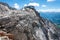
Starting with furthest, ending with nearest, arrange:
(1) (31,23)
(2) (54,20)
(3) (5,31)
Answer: (2) (54,20)
(1) (31,23)
(3) (5,31)

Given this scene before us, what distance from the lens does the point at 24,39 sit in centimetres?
513

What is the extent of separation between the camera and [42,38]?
18.4 feet

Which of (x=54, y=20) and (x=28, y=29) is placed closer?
(x=28, y=29)

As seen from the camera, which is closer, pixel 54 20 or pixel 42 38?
pixel 42 38

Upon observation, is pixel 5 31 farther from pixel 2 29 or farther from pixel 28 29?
pixel 28 29

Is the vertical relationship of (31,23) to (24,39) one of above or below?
above

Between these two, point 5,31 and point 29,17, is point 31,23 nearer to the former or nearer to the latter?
point 29,17

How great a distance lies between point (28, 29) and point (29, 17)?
1.88 feet

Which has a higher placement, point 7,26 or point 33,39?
point 7,26

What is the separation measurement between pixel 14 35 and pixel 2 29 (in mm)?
384

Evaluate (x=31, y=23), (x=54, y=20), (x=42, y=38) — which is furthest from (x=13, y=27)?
(x=54, y=20)

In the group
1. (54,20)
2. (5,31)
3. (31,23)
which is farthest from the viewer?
(54,20)

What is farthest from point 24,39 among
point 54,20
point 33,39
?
point 54,20

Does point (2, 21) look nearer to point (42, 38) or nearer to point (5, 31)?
point (5, 31)
